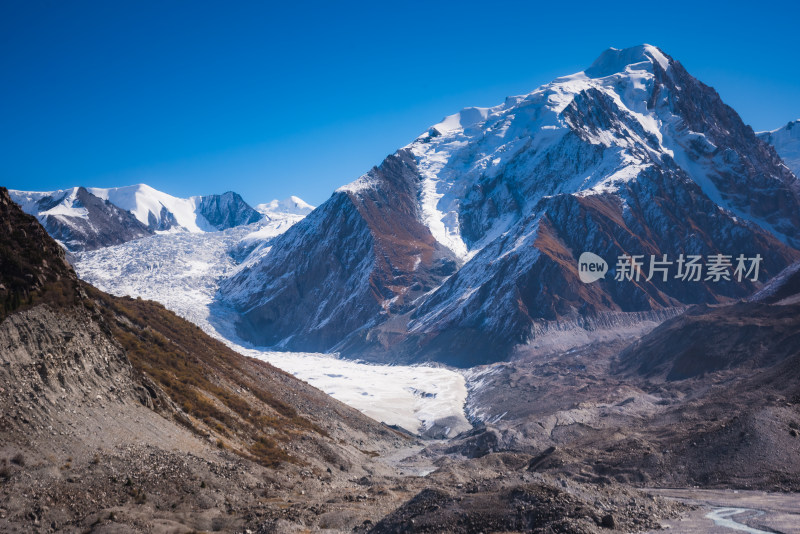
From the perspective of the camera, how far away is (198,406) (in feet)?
223

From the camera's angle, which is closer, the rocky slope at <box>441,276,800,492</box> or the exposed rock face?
the rocky slope at <box>441,276,800,492</box>

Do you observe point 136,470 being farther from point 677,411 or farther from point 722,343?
point 722,343

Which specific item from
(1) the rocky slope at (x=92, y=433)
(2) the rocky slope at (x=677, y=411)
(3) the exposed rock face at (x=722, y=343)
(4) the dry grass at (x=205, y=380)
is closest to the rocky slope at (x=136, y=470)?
(1) the rocky slope at (x=92, y=433)

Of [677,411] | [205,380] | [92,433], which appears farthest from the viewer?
[677,411]

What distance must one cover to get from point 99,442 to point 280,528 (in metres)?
13.4

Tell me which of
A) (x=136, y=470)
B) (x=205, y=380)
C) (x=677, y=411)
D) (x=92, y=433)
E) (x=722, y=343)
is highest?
(x=722, y=343)

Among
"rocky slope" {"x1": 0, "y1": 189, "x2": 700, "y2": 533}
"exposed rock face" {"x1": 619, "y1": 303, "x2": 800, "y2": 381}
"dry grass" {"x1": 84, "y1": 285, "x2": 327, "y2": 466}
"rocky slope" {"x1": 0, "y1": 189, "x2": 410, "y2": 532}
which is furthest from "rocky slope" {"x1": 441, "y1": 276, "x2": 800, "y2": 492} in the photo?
"rocky slope" {"x1": 0, "y1": 189, "x2": 410, "y2": 532}

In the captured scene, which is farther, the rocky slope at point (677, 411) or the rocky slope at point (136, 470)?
the rocky slope at point (677, 411)

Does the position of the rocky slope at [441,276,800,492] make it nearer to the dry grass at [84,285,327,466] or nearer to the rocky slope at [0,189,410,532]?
the dry grass at [84,285,327,466]

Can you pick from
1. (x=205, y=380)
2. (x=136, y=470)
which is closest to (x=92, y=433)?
(x=136, y=470)

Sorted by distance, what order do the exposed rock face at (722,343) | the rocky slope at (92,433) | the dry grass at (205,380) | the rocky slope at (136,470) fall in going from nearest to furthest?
the rocky slope at (92,433), the rocky slope at (136,470), the dry grass at (205,380), the exposed rock face at (722,343)

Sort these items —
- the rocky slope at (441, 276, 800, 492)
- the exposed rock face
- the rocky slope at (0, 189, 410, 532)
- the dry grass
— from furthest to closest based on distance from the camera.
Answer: the exposed rock face
the rocky slope at (441, 276, 800, 492)
the dry grass
the rocky slope at (0, 189, 410, 532)

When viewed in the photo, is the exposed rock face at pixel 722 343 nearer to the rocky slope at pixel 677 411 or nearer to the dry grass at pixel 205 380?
the rocky slope at pixel 677 411

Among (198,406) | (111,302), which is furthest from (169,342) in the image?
(198,406)
